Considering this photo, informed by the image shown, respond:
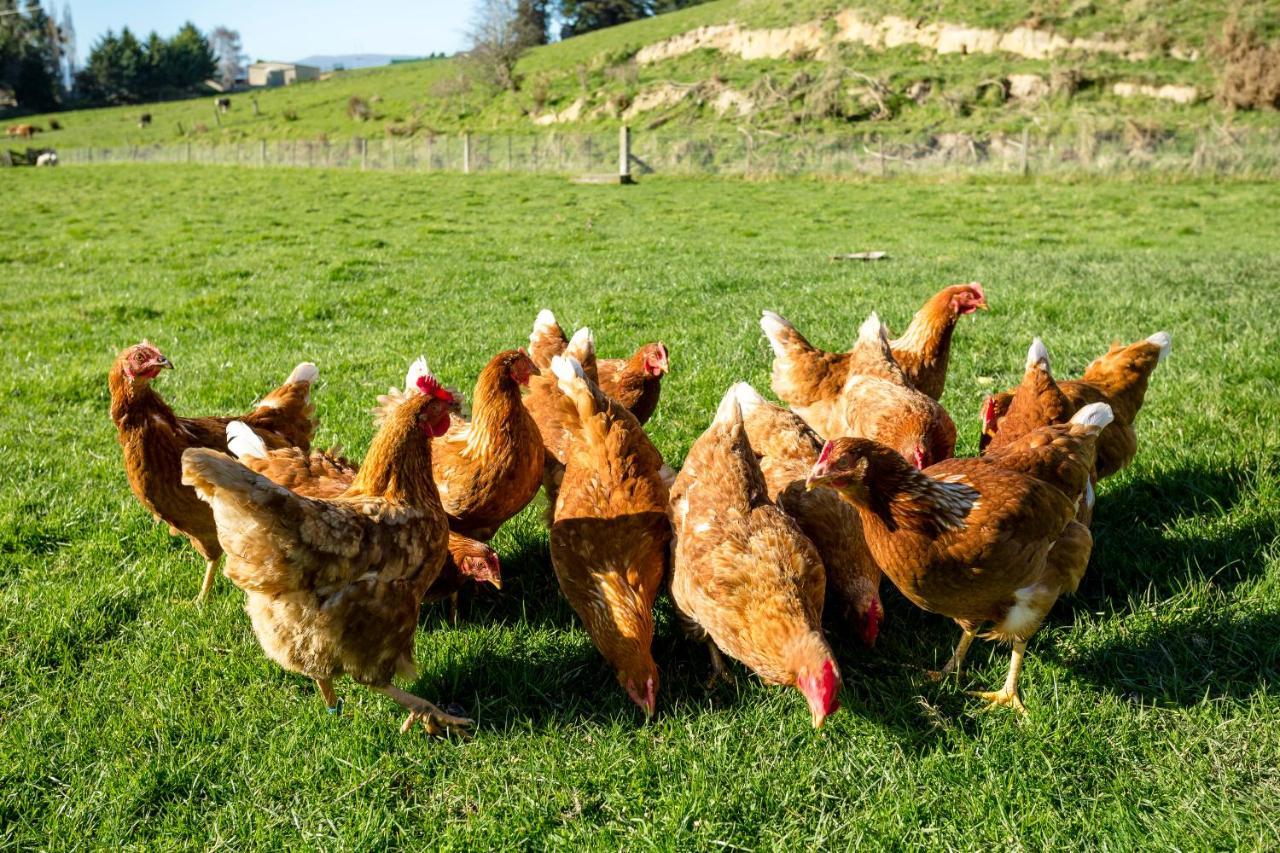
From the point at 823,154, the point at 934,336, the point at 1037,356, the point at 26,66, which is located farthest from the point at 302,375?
Result: the point at 26,66

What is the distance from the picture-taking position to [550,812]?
8.64ft

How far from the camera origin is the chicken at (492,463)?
3891 millimetres

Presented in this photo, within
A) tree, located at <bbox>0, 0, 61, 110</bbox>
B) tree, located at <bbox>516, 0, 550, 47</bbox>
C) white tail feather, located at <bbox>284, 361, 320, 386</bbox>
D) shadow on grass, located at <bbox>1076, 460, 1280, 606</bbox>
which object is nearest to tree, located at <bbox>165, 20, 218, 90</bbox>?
tree, located at <bbox>0, 0, 61, 110</bbox>

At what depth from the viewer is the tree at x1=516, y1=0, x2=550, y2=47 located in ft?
213

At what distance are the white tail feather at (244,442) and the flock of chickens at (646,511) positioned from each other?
0.01 metres

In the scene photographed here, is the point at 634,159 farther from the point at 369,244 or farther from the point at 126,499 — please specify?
the point at 126,499

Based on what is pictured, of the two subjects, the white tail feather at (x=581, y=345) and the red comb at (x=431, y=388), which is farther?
the white tail feather at (x=581, y=345)

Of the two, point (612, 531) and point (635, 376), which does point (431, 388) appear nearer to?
point (612, 531)

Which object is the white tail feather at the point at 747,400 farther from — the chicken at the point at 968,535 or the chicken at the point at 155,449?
the chicken at the point at 155,449

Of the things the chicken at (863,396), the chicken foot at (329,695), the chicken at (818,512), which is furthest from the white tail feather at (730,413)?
the chicken foot at (329,695)

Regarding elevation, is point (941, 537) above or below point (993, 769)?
above

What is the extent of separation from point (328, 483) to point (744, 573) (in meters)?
1.97

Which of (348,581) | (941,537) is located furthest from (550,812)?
(941,537)

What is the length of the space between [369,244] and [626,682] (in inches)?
517
